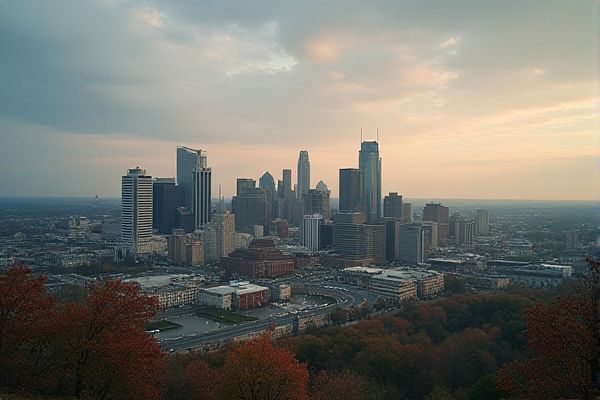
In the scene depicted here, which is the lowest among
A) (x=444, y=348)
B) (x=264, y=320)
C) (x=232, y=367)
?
(x=264, y=320)

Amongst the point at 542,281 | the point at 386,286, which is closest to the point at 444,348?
the point at 386,286

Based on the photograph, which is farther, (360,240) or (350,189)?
(350,189)

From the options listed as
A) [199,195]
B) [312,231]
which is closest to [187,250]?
[312,231]

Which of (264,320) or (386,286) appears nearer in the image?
(264,320)

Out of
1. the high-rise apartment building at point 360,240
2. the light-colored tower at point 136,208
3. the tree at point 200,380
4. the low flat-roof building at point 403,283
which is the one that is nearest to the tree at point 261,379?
the tree at point 200,380

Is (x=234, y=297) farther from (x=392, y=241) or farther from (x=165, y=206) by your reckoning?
(x=165, y=206)

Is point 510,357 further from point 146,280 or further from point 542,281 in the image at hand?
point 146,280
